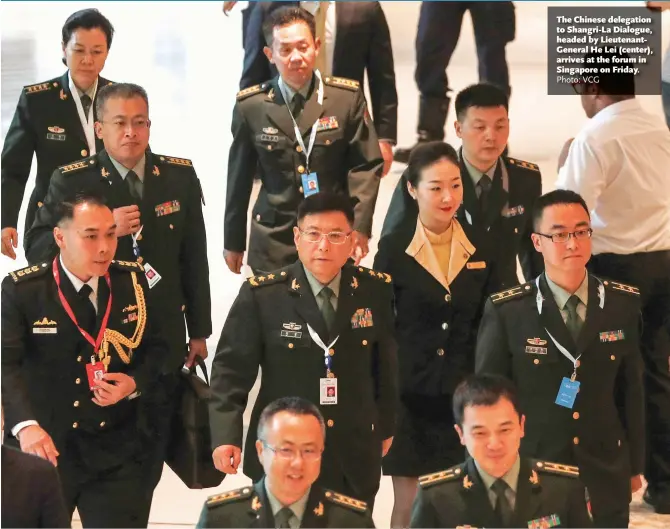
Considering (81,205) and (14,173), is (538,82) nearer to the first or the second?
(14,173)

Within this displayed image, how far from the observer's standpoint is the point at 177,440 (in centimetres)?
627

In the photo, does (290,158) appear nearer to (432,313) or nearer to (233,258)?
(233,258)

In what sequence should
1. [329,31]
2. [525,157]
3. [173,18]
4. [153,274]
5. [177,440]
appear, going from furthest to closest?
[173,18], [525,157], [329,31], [153,274], [177,440]

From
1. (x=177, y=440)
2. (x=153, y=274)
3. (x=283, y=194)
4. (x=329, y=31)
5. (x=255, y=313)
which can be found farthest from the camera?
(x=329, y=31)

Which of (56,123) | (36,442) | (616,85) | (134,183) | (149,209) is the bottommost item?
(36,442)

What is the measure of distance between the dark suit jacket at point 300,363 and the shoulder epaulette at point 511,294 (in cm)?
44

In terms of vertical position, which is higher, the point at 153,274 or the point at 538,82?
the point at 538,82

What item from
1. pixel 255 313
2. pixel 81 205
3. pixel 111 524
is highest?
pixel 81 205

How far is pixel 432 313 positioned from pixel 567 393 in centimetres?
81

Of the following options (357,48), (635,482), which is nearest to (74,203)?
(635,482)

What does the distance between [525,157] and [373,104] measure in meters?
3.03

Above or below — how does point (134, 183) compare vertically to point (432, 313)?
above

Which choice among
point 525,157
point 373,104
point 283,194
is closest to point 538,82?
point 525,157

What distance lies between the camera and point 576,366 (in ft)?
19.4
